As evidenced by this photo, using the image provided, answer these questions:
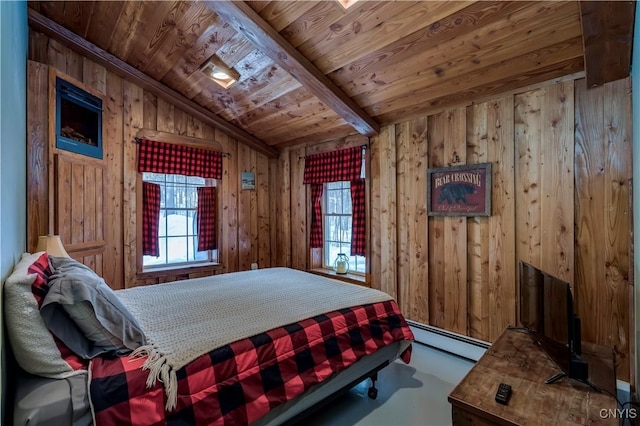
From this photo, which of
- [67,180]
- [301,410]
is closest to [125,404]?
[301,410]

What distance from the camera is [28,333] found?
111 centimetres

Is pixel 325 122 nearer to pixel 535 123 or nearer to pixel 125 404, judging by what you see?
pixel 535 123

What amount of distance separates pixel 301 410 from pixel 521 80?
291 centimetres

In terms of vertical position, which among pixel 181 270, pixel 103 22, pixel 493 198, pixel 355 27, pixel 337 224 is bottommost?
pixel 181 270

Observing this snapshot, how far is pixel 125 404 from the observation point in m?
1.18

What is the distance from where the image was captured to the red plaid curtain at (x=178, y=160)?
371cm

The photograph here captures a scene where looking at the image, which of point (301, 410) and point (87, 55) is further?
point (87, 55)

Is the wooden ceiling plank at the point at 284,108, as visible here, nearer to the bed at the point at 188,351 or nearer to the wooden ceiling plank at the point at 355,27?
the wooden ceiling plank at the point at 355,27

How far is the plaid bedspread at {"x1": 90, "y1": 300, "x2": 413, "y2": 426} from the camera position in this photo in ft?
3.92

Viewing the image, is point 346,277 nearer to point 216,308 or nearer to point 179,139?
point 216,308

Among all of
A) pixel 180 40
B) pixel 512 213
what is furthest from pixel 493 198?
pixel 180 40

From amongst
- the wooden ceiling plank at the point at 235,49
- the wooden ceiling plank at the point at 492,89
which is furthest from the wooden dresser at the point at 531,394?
the wooden ceiling plank at the point at 235,49

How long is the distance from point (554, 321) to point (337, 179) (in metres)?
2.82

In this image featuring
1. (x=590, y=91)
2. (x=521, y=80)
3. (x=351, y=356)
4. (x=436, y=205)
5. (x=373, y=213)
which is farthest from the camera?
(x=373, y=213)
